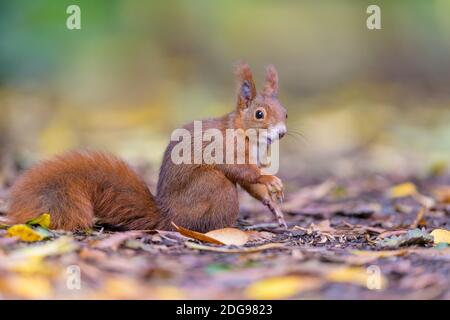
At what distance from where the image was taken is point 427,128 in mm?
7348

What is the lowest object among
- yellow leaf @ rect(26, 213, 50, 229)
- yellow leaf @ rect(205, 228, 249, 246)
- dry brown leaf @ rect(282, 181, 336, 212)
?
dry brown leaf @ rect(282, 181, 336, 212)

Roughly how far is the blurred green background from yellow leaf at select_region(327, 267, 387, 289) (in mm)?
3651

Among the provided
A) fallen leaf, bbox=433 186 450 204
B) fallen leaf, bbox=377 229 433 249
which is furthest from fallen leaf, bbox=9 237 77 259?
fallen leaf, bbox=433 186 450 204

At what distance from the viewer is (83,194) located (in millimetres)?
3055

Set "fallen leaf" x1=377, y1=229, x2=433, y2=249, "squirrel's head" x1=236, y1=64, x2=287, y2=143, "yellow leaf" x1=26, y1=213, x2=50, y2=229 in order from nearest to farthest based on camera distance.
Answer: "yellow leaf" x1=26, y1=213, x2=50, y2=229, "fallen leaf" x1=377, y1=229, x2=433, y2=249, "squirrel's head" x1=236, y1=64, x2=287, y2=143

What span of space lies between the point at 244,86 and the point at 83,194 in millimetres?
976

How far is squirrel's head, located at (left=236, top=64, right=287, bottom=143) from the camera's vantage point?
11.3ft

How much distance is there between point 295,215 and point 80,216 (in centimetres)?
157

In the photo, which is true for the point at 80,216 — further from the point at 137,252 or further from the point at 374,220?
the point at 374,220

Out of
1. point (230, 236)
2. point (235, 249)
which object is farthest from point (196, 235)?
point (235, 249)

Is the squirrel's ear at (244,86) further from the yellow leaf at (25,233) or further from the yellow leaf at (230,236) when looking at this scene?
the yellow leaf at (25,233)

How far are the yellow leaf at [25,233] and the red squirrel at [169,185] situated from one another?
23 cm

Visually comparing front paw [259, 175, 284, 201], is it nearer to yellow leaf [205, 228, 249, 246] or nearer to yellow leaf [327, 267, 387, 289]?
yellow leaf [205, 228, 249, 246]

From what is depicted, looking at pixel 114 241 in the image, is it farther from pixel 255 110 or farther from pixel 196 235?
pixel 255 110
